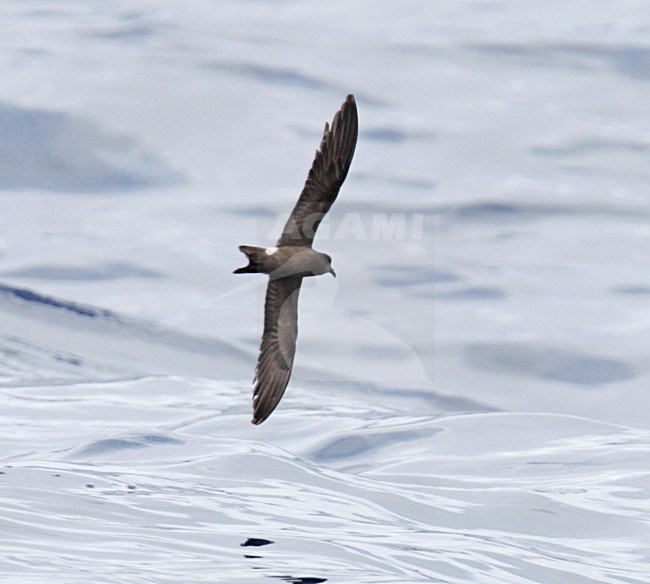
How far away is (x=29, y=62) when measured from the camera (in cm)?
1811

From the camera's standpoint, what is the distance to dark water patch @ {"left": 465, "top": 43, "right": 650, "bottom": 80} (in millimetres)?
19438

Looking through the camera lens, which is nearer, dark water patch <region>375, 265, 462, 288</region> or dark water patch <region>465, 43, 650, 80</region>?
dark water patch <region>375, 265, 462, 288</region>

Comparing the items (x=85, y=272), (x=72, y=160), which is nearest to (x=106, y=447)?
(x=85, y=272)

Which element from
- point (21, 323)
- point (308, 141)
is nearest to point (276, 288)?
point (21, 323)

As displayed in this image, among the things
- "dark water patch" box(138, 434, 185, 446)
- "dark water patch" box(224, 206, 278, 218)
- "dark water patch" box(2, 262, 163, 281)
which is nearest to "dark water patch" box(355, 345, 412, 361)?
"dark water patch" box(2, 262, 163, 281)

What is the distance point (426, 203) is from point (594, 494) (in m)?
6.26

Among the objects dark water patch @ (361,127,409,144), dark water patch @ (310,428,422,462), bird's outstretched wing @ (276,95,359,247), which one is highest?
dark water patch @ (361,127,409,144)

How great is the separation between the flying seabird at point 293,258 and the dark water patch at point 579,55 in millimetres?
13168

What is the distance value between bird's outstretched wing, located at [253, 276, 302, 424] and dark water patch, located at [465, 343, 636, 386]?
4.97m

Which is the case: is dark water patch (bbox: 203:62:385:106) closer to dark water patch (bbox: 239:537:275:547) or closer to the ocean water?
the ocean water

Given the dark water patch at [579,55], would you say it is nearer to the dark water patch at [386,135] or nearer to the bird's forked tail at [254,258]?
the dark water patch at [386,135]

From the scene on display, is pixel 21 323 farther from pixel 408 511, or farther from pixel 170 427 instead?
pixel 408 511

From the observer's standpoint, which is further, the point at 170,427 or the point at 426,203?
the point at 426,203

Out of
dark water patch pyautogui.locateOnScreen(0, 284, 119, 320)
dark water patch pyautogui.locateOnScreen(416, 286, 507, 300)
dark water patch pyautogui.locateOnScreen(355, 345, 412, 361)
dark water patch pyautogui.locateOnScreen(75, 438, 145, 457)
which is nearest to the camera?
dark water patch pyautogui.locateOnScreen(75, 438, 145, 457)
